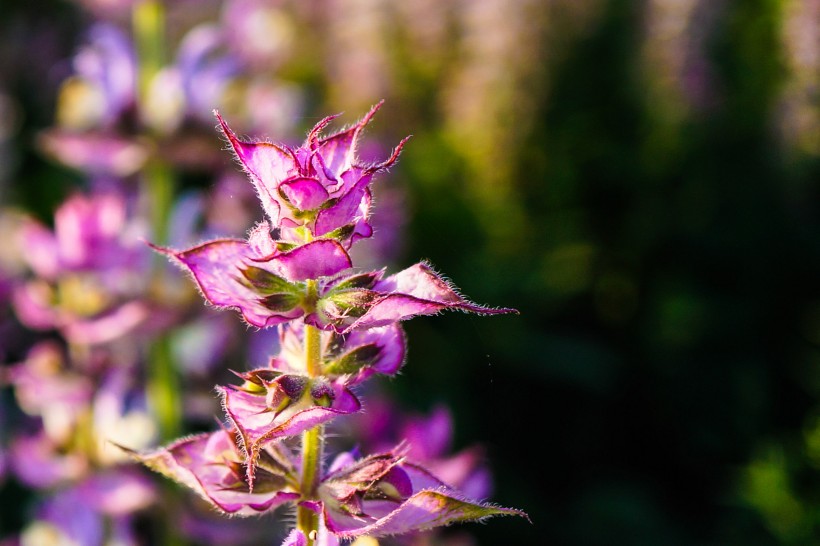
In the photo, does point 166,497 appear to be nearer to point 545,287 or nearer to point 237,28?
point 237,28

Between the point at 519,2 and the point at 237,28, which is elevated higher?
the point at 519,2

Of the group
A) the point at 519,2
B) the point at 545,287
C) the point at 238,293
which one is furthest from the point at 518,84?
the point at 238,293

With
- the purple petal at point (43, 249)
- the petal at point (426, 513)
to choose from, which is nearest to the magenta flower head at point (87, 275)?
the purple petal at point (43, 249)

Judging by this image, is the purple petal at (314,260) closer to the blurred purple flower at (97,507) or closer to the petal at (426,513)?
the petal at (426,513)

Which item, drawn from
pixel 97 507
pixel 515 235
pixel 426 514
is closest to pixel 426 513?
pixel 426 514

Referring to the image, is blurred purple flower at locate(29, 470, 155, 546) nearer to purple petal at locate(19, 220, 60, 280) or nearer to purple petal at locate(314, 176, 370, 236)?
purple petal at locate(19, 220, 60, 280)

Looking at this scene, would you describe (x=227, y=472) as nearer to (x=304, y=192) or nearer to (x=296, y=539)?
(x=296, y=539)
